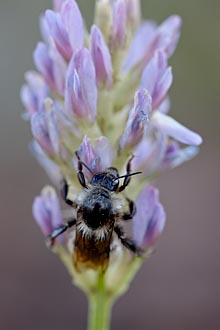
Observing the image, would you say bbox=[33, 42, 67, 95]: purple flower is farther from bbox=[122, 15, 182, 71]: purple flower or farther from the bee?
the bee

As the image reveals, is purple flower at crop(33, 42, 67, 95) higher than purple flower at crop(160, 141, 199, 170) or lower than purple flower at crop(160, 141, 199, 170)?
higher

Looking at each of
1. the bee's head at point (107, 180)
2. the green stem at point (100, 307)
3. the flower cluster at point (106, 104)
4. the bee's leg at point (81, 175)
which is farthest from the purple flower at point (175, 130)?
the green stem at point (100, 307)

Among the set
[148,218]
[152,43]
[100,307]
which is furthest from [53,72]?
[100,307]

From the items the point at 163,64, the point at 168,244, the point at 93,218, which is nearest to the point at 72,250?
the point at 93,218

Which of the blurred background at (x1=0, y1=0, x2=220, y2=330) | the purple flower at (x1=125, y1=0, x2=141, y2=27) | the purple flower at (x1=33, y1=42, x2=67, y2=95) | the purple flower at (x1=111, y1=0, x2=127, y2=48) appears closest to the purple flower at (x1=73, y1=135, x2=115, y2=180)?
the purple flower at (x1=33, y1=42, x2=67, y2=95)

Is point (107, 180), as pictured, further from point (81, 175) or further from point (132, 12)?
point (132, 12)

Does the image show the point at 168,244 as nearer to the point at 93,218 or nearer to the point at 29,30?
the point at 29,30
